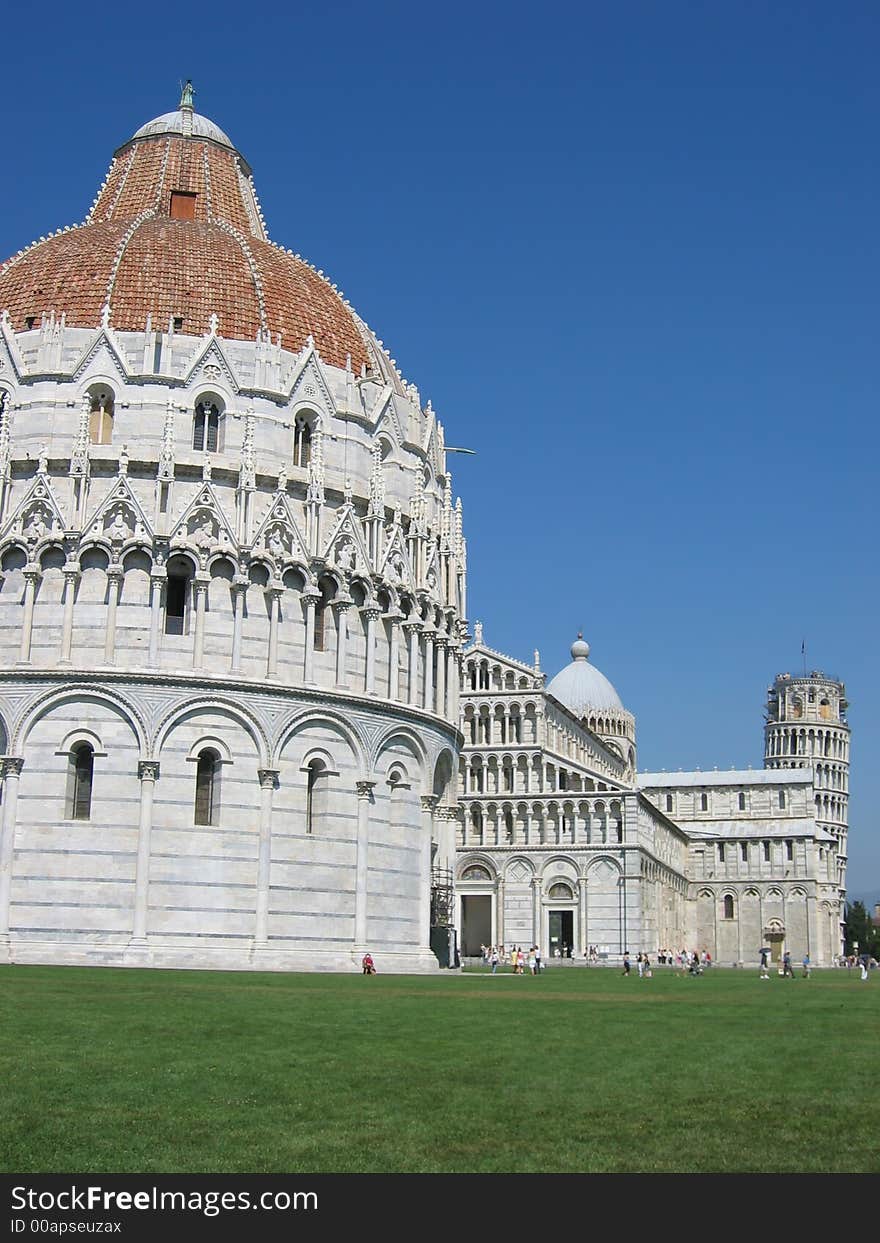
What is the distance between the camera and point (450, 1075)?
701 inches

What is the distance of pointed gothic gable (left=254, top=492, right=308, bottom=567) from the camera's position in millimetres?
47719

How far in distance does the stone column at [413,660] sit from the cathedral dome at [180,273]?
9801mm

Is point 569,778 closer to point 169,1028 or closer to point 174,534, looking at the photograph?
point 174,534

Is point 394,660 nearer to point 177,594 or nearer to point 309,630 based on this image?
point 309,630

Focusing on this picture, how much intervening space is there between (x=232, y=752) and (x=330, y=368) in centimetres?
1442

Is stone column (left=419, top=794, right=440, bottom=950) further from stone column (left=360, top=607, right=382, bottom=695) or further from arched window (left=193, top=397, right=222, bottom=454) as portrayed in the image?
arched window (left=193, top=397, right=222, bottom=454)

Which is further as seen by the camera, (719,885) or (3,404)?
(719,885)

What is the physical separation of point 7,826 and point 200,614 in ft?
28.1

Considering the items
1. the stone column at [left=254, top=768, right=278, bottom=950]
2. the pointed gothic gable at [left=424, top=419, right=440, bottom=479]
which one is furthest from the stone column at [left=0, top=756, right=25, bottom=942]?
the pointed gothic gable at [left=424, top=419, right=440, bottom=479]

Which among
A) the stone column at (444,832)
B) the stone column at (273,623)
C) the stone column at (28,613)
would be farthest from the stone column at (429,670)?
the stone column at (28,613)

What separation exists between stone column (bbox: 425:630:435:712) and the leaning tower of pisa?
356 feet

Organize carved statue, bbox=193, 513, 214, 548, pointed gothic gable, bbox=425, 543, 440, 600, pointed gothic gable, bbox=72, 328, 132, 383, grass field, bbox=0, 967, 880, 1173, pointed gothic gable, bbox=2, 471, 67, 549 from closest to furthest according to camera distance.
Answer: grass field, bbox=0, 967, 880, 1173, pointed gothic gable, bbox=2, 471, 67, 549, carved statue, bbox=193, 513, 214, 548, pointed gothic gable, bbox=72, 328, 132, 383, pointed gothic gable, bbox=425, 543, 440, 600
